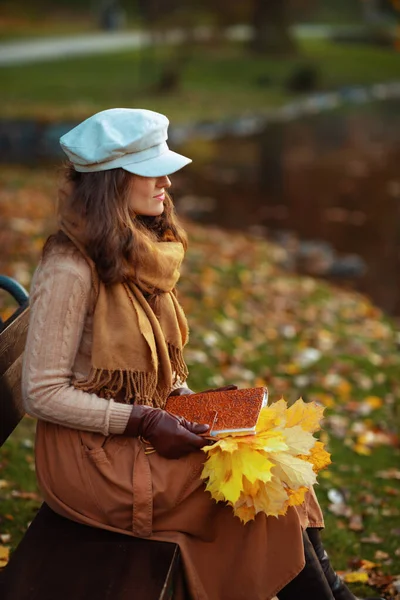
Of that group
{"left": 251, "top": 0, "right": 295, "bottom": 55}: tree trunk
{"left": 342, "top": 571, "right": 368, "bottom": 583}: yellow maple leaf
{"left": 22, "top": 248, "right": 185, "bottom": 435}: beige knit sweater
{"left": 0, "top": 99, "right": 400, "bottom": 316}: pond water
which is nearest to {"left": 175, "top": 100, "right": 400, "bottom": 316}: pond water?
{"left": 0, "top": 99, "right": 400, "bottom": 316}: pond water

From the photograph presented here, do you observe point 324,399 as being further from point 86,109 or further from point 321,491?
point 86,109

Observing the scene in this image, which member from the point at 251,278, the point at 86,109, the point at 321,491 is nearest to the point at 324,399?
the point at 321,491

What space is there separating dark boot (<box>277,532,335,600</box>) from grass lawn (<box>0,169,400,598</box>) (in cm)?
85

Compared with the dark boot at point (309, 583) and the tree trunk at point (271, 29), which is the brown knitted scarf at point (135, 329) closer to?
the dark boot at point (309, 583)

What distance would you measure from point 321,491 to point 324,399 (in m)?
1.24

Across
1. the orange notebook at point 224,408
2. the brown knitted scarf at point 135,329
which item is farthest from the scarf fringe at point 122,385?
the orange notebook at point 224,408

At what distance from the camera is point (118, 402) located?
2.69 m

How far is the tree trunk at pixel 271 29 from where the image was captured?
31.1m

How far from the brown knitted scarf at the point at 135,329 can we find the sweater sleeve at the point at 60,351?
50 mm

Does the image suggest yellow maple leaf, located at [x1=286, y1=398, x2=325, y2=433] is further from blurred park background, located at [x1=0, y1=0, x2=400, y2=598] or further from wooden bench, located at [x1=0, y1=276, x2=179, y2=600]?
blurred park background, located at [x1=0, y1=0, x2=400, y2=598]

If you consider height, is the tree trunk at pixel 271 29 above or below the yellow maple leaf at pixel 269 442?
below

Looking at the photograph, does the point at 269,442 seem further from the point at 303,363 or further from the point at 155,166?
the point at 303,363

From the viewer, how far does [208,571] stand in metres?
2.60

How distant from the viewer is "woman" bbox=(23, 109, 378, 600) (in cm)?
257
